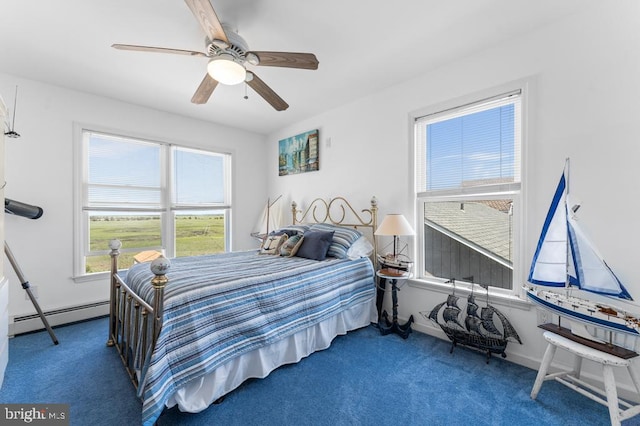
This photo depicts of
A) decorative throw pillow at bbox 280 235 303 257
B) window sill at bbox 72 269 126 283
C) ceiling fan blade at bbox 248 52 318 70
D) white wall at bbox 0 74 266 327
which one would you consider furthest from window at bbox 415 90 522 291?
window sill at bbox 72 269 126 283

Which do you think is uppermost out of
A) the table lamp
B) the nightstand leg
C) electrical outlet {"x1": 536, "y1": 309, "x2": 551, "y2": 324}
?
the table lamp

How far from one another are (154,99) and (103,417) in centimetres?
323

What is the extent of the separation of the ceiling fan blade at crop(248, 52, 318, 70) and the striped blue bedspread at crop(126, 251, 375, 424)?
5.28 ft

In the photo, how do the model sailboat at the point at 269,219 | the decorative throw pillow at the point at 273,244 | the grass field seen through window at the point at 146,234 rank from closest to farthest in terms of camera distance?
the decorative throw pillow at the point at 273,244, the grass field seen through window at the point at 146,234, the model sailboat at the point at 269,219

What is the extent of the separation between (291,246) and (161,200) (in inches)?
82.7

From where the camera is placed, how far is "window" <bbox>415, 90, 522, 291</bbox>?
2.29m

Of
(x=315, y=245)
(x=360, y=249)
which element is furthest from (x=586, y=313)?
(x=315, y=245)

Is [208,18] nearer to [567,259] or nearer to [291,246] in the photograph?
[291,246]

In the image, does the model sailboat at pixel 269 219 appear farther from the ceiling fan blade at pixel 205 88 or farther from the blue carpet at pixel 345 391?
the blue carpet at pixel 345 391

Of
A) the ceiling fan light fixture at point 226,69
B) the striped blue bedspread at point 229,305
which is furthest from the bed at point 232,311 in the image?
the ceiling fan light fixture at point 226,69

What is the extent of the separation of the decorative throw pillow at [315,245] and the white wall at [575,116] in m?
0.94

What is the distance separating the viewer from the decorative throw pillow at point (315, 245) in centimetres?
282

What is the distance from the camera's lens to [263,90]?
2.25 m

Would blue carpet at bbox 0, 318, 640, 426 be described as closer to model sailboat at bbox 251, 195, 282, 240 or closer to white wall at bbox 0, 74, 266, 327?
white wall at bbox 0, 74, 266, 327
